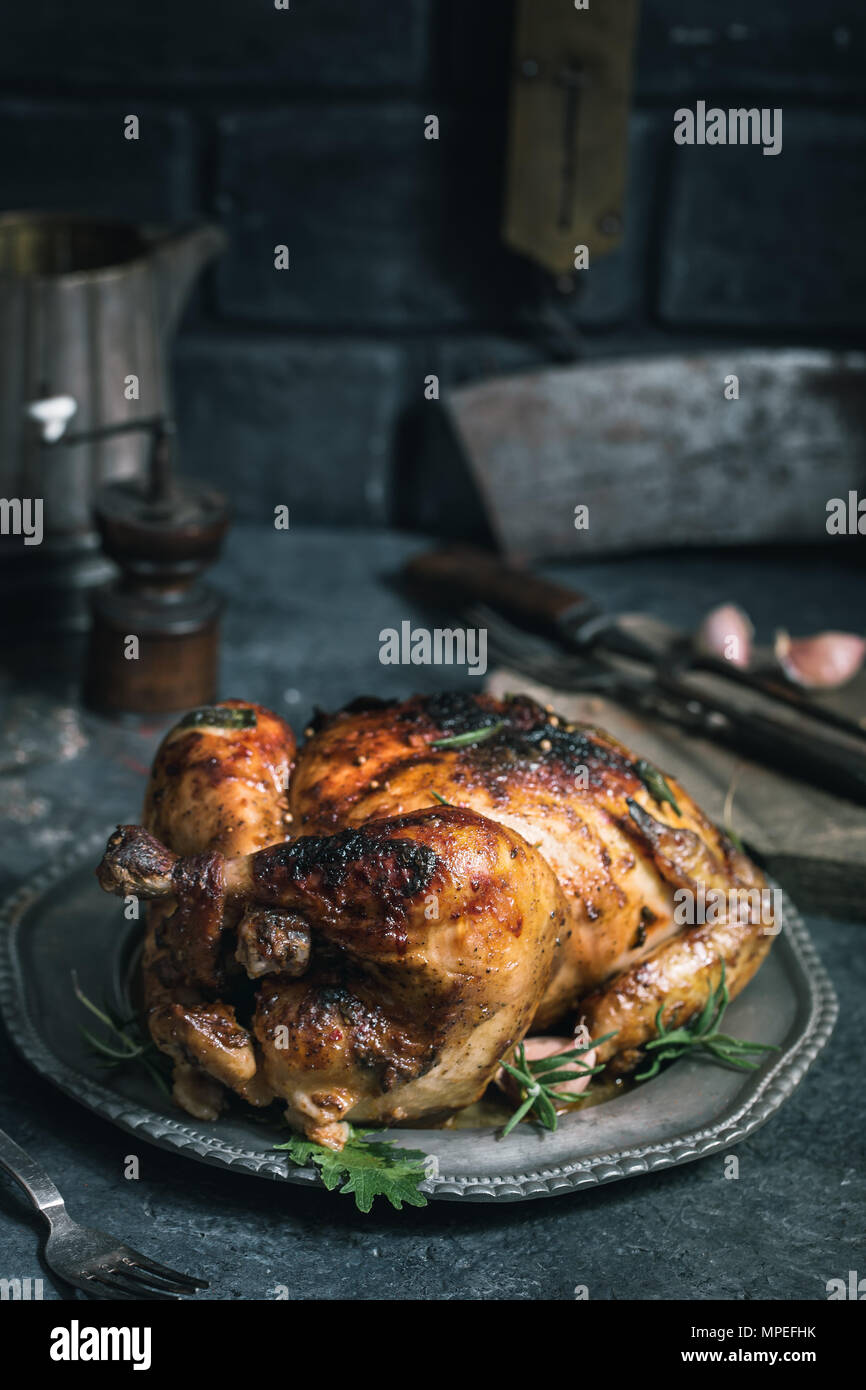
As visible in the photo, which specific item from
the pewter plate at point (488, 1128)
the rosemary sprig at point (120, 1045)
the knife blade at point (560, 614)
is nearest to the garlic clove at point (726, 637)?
the knife blade at point (560, 614)

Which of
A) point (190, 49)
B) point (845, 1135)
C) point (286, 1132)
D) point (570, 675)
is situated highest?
point (190, 49)

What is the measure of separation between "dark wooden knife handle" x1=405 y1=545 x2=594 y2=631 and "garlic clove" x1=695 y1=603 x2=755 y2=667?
0.62 feet

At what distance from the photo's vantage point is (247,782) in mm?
1547

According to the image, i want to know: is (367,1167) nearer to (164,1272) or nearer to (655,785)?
(164,1272)

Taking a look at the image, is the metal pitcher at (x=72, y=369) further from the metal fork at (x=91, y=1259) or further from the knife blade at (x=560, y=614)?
the metal fork at (x=91, y=1259)

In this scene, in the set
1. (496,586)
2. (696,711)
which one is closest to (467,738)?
(696,711)

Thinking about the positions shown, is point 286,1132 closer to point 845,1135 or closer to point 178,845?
point 178,845

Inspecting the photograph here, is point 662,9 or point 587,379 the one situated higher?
point 662,9

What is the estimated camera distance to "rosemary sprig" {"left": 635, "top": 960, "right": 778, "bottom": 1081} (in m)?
1.55

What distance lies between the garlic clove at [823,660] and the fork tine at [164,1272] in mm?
1351

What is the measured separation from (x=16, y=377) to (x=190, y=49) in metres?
0.78

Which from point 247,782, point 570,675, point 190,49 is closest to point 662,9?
point 190,49

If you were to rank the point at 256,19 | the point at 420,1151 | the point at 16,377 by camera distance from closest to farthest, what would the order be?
the point at 420,1151 → the point at 16,377 → the point at 256,19

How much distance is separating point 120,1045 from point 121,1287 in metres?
0.27
